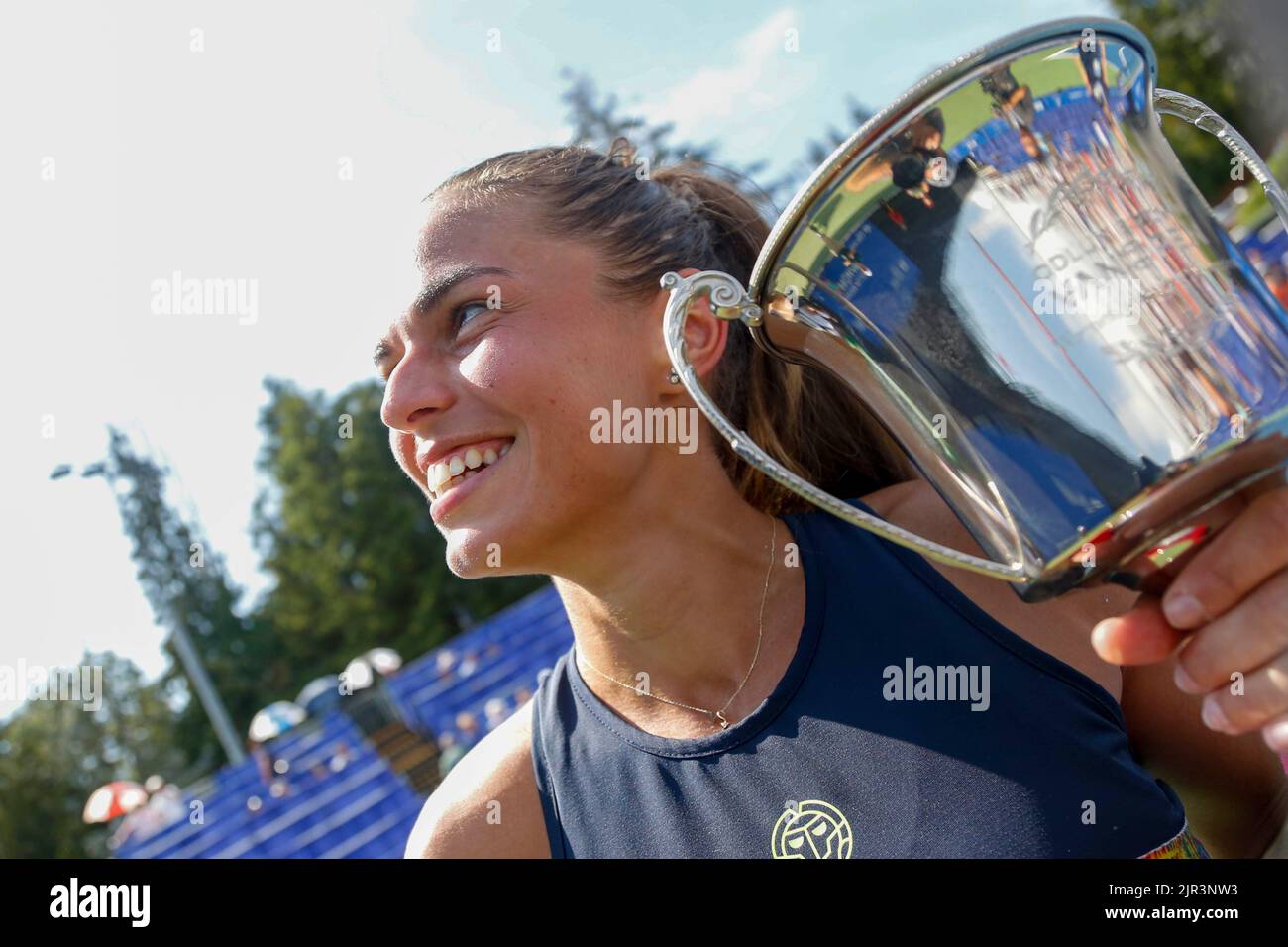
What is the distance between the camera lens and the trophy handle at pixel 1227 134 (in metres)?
1.40

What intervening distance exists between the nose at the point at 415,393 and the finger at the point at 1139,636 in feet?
3.59

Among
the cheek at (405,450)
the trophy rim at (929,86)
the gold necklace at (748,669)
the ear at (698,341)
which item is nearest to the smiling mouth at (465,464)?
the cheek at (405,450)

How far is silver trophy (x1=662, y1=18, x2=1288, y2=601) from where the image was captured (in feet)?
3.78

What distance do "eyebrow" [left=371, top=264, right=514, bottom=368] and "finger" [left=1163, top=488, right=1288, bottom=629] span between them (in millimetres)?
1190

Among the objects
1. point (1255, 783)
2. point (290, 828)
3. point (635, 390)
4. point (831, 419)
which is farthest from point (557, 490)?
point (290, 828)

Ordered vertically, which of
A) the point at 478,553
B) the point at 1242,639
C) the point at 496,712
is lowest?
the point at 496,712

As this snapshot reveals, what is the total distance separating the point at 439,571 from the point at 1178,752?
33.0 m

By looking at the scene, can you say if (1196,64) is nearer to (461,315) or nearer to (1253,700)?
(461,315)

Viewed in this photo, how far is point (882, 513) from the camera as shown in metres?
1.99

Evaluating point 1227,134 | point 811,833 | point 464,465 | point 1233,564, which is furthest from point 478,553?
point 1227,134

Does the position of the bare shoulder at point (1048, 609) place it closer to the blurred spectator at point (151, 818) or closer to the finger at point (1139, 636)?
the finger at point (1139, 636)

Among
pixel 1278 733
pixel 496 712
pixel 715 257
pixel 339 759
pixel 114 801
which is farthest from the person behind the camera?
pixel 339 759

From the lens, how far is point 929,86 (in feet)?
3.98

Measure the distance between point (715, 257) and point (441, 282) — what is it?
67 centimetres
